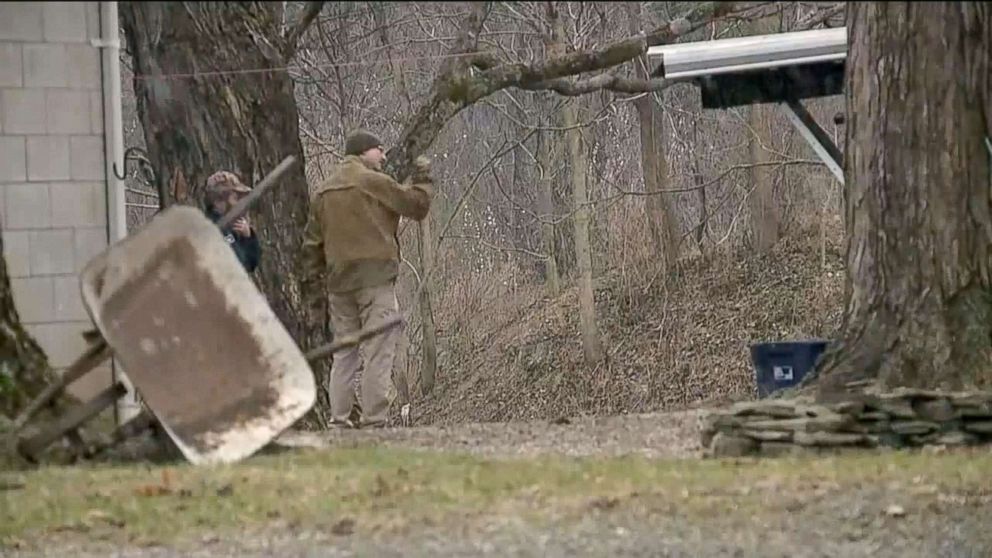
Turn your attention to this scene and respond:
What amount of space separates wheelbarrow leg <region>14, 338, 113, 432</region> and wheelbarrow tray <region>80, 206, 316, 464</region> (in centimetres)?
19

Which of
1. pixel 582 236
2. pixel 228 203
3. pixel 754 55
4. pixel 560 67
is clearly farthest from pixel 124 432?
pixel 582 236

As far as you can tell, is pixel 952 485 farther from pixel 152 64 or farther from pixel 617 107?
pixel 617 107

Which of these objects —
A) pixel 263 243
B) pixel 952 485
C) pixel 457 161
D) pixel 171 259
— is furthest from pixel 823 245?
pixel 171 259

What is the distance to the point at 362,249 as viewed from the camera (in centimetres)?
937

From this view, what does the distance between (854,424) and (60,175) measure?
3708 mm

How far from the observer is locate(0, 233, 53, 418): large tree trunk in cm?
762

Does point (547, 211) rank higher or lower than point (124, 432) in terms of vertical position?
higher

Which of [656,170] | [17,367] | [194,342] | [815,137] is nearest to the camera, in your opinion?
[194,342]

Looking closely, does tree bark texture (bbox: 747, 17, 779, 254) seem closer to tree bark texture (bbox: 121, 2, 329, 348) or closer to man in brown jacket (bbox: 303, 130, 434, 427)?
tree bark texture (bbox: 121, 2, 329, 348)

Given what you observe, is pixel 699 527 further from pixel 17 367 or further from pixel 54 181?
pixel 17 367

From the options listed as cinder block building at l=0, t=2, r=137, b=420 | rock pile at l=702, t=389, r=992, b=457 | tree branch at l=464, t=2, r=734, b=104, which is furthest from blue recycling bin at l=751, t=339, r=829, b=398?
cinder block building at l=0, t=2, r=137, b=420

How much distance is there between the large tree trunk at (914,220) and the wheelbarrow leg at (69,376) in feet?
11.3

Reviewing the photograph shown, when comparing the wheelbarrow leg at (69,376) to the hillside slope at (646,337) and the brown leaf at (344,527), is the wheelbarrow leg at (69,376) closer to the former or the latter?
the brown leaf at (344,527)

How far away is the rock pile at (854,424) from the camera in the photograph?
7875 millimetres
